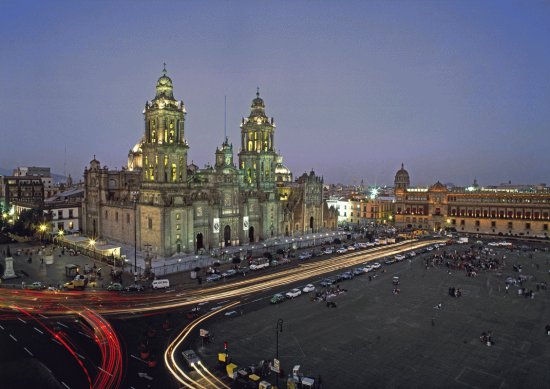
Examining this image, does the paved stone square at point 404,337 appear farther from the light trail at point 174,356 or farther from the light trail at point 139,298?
the light trail at point 139,298

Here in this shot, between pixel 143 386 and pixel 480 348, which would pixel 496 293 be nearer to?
pixel 480 348

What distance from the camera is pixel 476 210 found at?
113 m

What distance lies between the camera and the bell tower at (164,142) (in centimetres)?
7275

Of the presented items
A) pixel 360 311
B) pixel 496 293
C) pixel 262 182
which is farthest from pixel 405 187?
pixel 360 311

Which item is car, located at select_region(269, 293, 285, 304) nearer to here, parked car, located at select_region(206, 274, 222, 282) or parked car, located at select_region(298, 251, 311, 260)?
parked car, located at select_region(206, 274, 222, 282)

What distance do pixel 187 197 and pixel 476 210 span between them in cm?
8064

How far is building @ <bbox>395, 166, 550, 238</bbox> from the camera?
105188mm

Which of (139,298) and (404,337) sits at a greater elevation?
(139,298)

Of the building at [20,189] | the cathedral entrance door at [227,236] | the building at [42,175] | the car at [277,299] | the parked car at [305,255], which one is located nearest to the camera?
the car at [277,299]

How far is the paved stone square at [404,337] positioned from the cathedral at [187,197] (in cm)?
3040

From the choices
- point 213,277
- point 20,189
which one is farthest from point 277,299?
point 20,189

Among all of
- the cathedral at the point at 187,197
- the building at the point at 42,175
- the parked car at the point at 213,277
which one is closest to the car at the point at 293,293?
the parked car at the point at 213,277

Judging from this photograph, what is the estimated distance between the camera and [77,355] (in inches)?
1282

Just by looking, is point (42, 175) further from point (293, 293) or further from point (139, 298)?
point (293, 293)
